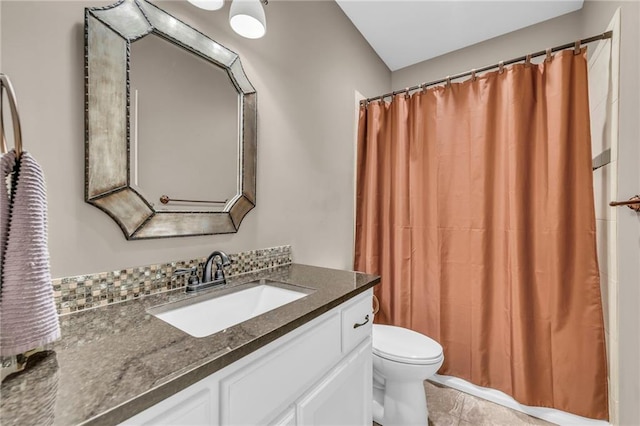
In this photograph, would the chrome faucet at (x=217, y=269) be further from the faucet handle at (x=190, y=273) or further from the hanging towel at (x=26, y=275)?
the hanging towel at (x=26, y=275)

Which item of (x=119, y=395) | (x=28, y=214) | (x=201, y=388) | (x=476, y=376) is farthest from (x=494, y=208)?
(x=28, y=214)

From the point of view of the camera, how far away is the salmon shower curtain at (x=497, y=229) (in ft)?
4.87

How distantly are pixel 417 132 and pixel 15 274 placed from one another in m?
2.06

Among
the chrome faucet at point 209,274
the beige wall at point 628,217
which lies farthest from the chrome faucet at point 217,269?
the beige wall at point 628,217

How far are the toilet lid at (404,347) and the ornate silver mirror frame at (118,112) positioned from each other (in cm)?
116

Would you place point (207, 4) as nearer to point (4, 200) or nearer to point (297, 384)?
point (4, 200)

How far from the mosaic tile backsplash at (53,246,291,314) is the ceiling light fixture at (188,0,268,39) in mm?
982

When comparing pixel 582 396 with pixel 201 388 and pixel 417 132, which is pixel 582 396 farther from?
pixel 201 388

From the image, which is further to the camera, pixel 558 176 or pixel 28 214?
pixel 558 176

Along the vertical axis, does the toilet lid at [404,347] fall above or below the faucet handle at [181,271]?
below

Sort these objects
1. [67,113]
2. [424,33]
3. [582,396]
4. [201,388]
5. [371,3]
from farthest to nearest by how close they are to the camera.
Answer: [424,33], [371,3], [582,396], [67,113], [201,388]

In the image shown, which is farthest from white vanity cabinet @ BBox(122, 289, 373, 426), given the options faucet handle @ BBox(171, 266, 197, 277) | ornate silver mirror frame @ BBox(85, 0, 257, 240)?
ornate silver mirror frame @ BBox(85, 0, 257, 240)

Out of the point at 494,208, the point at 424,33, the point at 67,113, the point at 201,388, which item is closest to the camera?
the point at 201,388

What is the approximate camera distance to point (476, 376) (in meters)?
1.77
